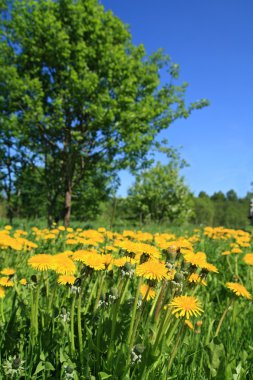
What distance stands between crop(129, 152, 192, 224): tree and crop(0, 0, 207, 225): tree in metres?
23.4

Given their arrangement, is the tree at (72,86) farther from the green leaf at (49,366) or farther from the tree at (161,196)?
the tree at (161,196)

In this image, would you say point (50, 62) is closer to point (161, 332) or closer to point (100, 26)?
point (100, 26)

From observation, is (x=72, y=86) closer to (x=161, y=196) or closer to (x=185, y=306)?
(x=185, y=306)

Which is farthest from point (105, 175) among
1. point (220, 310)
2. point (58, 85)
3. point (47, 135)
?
point (220, 310)

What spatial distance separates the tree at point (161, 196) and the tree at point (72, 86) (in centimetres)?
2341

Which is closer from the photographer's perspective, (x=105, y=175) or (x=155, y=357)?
(x=155, y=357)

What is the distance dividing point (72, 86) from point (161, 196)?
27099 millimetres

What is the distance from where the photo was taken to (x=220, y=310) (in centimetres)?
315

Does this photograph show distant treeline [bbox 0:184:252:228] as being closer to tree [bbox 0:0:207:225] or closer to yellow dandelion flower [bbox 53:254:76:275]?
yellow dandelion flower [bbox 53:254:76:275]

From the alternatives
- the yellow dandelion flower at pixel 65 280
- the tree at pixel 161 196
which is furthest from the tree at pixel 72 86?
the tree at pixel 161 196

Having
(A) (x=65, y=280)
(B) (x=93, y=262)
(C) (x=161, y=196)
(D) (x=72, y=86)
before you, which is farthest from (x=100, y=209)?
(B) (x=93, y=262)

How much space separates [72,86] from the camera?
42.4 ft

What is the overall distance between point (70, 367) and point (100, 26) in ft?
49.6

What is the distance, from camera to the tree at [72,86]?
13.0 m
